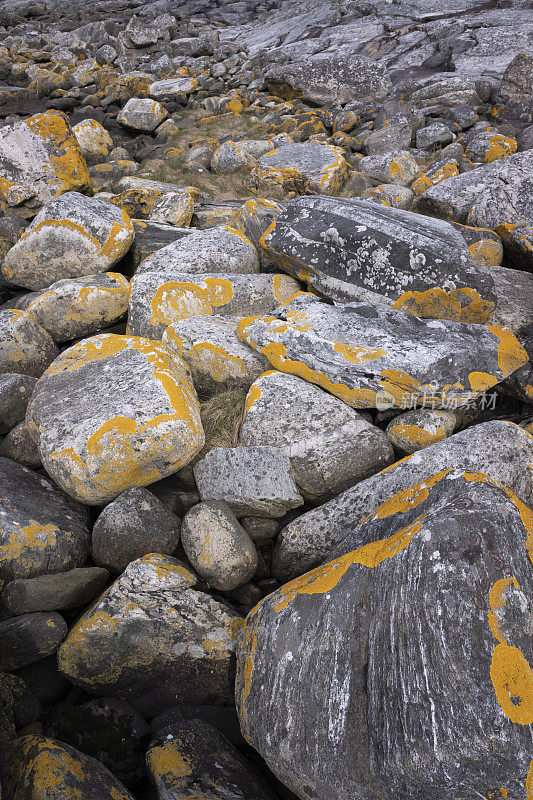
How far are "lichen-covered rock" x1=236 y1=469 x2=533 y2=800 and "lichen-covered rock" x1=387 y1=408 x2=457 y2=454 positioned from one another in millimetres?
1233

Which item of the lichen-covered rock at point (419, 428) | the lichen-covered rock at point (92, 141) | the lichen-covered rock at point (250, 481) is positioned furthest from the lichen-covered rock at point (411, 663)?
the lichen-covered rock at point (92, 141)

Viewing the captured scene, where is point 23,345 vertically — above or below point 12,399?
above

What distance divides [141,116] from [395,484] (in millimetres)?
11844

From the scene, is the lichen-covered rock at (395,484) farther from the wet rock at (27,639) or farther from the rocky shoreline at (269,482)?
the wet rock at (27,639)

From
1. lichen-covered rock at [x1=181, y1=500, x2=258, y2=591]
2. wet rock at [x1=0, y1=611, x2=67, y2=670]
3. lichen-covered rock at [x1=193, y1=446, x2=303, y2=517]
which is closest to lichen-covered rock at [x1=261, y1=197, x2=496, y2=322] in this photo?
lichen-covered rock at [x1=193, y1=446, x2=303, y2=517]

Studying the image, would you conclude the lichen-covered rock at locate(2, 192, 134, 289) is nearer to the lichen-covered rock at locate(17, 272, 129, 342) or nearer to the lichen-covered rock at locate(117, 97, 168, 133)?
the lichen-covered rock at locate(17, 272, 129, 342)

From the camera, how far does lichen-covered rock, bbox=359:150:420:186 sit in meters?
8.64

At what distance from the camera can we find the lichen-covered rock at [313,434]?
3994mm

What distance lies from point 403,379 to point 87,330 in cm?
353

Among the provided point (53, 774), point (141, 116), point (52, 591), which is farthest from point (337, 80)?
point (53, 774)

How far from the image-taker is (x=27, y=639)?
10.1 feet

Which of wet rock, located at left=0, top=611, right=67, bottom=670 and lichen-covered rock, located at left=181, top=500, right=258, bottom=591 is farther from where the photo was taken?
lichen-covered rock, located at left=181, top=500, right=258, bottom=591

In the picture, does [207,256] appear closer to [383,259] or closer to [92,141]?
[383,259]

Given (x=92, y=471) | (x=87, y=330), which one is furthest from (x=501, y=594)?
(x=87, y=330)
